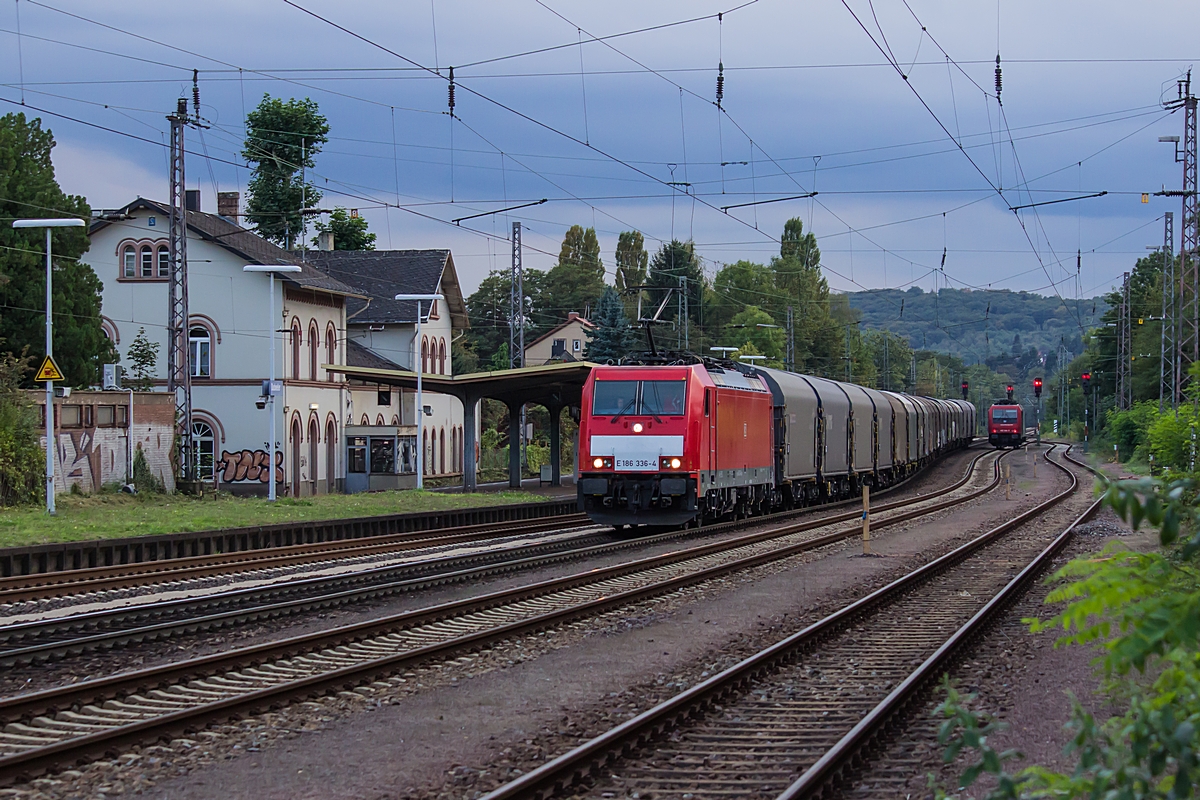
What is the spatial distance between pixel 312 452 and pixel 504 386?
13.6 metres

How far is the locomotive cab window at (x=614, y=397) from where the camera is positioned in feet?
81.0

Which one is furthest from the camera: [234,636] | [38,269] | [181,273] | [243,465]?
[243,465]

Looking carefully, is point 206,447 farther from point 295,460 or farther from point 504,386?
point 504,386

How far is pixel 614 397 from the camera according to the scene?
2484 centimetres

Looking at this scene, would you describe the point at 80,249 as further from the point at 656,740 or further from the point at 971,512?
the point at 656,740

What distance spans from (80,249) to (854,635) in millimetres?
37975

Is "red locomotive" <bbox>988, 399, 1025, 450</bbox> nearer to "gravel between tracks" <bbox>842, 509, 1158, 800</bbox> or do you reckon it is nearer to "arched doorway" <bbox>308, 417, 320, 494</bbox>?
"arched doorway" <bbox>308, 417, 320, 494</bbox>

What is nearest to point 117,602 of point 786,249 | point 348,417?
point 348,417

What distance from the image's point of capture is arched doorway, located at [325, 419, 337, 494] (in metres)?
52.2

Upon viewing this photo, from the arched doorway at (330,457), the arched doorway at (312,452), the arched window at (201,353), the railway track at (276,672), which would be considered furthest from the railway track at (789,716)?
the arched doorway at (330,457)

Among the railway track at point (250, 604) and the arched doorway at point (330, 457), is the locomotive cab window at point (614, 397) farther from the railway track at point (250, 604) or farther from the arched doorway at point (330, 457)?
the arched doorway at point (330, 457)

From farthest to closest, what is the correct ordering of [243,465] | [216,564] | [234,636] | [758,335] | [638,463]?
[758,335], [243,465], [638,463], [216,564], [234,636]

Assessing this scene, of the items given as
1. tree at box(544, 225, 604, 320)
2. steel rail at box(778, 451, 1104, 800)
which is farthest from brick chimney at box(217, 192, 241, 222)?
tree at box(544, 225, 604, 320)

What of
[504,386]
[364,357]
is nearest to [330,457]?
[364,357]
